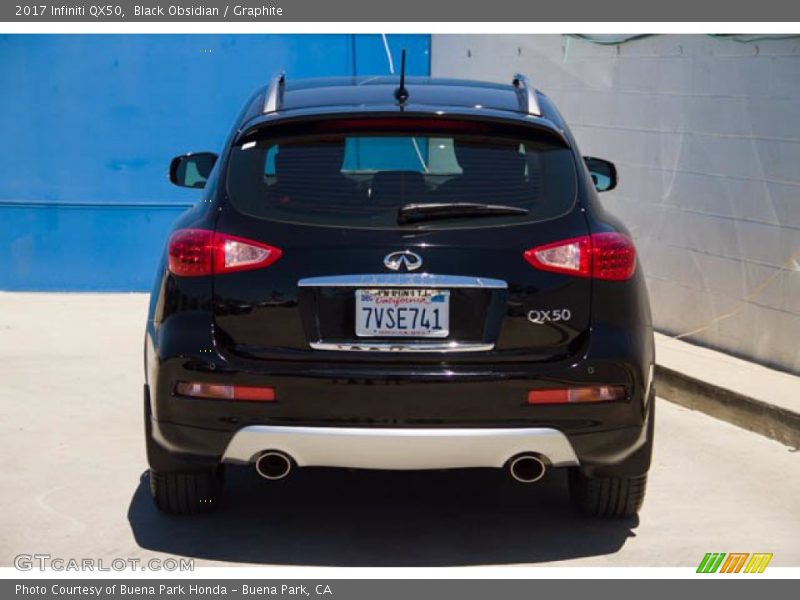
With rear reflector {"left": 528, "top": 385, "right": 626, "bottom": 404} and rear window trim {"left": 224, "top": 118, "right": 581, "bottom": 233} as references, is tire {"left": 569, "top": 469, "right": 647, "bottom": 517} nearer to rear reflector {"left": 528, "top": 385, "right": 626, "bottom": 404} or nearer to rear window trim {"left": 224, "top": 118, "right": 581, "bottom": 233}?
rear reflector {"left": 528, "top": 385, "right": 626, "bottom": 404}

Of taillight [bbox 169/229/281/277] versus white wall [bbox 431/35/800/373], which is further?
white wall [bbox 431/35/800/373]

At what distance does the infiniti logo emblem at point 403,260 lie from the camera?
5.18 meters

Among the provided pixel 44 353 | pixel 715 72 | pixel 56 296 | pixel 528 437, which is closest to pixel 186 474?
pixel 528 437

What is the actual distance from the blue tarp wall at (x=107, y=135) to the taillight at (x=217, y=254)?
7150 mm

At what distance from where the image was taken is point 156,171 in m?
12.4

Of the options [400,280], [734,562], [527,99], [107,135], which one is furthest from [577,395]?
[107,135]

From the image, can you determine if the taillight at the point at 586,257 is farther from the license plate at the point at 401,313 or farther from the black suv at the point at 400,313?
the license plate at the point at 401,313

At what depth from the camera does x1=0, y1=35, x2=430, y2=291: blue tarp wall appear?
12.3 metres

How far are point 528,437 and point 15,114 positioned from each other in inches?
325

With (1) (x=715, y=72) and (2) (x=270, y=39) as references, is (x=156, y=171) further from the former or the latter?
(1) (x=715, y=72)

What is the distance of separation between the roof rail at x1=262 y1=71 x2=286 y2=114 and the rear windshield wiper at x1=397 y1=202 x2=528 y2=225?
783 mm

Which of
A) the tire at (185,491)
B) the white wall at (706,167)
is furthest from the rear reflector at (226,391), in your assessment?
the white wall at (706,167)

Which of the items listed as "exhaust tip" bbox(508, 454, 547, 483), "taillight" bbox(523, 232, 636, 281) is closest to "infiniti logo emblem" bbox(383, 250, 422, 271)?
"taillight" bbox(523, 232, 636, 281)
